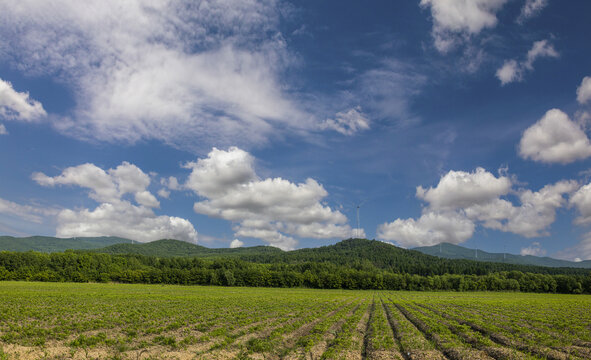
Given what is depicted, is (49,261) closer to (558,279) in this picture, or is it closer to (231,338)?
(231,338)

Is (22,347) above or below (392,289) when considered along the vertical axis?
above

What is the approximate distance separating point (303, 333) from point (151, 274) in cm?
13791

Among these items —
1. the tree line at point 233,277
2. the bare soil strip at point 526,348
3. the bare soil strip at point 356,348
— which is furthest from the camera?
the tree line at point 233,277

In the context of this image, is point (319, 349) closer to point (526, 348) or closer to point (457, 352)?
point (457, 352)

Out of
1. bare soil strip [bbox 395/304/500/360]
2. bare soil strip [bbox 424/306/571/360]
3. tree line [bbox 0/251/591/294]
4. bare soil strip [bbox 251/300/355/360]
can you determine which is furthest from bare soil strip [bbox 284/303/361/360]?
tree line [bbox 0/251/591/294]

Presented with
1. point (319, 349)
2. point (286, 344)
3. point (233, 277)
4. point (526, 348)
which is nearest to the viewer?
point (319, 349)

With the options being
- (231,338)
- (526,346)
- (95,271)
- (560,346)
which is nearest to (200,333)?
(231,338)

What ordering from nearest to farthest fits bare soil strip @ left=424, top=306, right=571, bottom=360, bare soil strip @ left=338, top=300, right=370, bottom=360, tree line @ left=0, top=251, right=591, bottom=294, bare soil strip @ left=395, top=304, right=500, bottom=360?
1. bare soil strip @ left=338, top=300, right=370, bottom=360
2. bare soil strip @ left=395, top=304, right=500, bottom=360
3. bare soil strip @ left=424, top=306, right=571, bottom=360
4. tree line @ left=0, top=251, right=591, bottom=294

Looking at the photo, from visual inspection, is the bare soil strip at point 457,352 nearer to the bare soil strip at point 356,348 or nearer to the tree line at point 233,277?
the bare soil strip at point 356,348

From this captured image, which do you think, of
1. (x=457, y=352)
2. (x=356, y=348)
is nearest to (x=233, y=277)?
(x=356, y=348)

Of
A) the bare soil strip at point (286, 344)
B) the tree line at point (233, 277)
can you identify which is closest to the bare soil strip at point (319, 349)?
the bare soil strip at point (286, 344)

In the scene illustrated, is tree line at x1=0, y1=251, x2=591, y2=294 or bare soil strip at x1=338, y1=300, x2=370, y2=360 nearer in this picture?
bare soil strip at x1=338, y1=300, x2=370, y2=360

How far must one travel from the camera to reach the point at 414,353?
20.3 meters

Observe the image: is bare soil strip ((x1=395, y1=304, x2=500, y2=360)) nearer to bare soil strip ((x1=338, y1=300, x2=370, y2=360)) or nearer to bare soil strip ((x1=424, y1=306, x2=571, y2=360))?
bare soil strip ((x1=424, y1=306, x2=571, y2=360))
